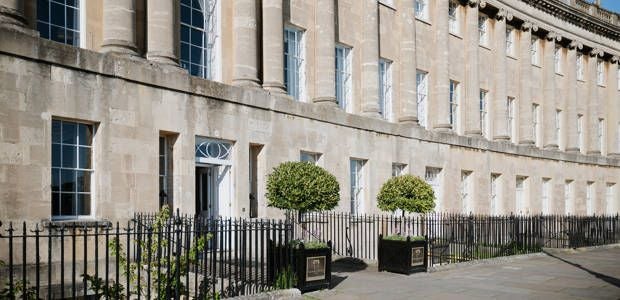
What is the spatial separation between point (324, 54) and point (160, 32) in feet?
21.6

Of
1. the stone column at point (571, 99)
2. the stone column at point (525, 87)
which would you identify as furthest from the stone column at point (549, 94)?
the stone column at point (571, 99)

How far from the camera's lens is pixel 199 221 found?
1014 cm

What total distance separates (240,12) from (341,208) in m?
6.90

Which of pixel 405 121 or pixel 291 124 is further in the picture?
pixel 405 121

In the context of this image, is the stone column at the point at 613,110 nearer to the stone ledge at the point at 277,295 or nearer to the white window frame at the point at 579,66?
the white window frame at the point at 579,66

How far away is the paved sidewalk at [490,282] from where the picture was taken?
39.5 ft

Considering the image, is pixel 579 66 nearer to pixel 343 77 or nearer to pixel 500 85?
pixel 500 85

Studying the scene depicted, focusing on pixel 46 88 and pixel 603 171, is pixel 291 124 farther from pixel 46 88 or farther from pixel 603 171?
pixel 603 171

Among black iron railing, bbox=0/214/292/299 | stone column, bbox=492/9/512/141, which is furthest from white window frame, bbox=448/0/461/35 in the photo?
black iron railing, bbox=0/214/292/299

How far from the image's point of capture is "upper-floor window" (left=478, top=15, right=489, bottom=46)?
96.7 ft

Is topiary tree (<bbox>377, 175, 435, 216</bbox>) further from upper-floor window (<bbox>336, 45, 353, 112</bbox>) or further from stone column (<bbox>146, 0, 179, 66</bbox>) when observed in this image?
stone column (<bbox>146, 0, 179, 66</bbox>)

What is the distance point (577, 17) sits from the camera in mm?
34344

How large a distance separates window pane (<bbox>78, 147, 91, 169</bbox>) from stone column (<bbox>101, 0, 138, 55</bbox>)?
2.36m

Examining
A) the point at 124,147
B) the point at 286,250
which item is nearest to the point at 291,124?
the point at 124,147
